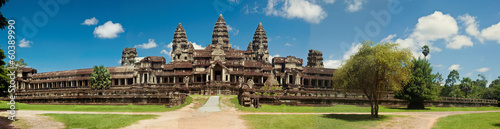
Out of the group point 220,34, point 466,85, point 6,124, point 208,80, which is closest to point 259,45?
point 220,34

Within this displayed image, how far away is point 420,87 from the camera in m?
41.6

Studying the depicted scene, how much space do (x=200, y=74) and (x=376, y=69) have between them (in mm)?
47078

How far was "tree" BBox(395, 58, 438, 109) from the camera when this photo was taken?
4122cm

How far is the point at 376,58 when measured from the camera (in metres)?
23.9

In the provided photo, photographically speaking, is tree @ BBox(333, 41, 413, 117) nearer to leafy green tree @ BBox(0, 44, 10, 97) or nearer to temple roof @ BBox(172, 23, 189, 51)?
leafy green tree @ BBox(0, 44, 10, 97)

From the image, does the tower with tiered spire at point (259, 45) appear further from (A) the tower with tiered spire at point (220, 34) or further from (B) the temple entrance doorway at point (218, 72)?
(B) the temple entrance doorway at point (218, 72)

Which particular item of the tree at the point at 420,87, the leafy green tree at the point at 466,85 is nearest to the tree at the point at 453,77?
the leafy green tree at the point at 466,85

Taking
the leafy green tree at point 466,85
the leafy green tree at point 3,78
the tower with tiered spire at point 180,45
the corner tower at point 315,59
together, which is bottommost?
the leafy green tree at point 466,85

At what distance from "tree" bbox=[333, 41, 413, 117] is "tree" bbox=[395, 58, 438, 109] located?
61.3 ft

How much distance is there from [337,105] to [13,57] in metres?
36.6

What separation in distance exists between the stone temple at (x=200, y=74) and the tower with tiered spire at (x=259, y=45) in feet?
1.08

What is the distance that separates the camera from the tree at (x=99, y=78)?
220 feet

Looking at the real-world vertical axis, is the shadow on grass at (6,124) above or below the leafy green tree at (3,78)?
below

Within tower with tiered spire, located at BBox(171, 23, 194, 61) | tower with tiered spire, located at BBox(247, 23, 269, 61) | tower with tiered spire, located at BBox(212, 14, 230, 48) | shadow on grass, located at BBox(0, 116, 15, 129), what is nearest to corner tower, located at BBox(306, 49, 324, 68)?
tower with tiered spire, located at BBox(247, 23, 269, 61)
